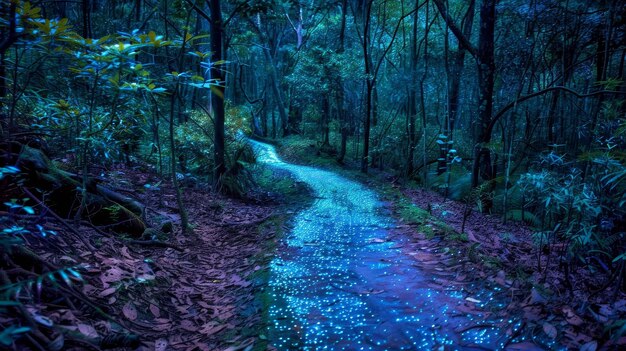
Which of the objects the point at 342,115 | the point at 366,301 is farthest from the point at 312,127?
the point at 366,301

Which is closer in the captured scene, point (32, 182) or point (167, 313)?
point (167, 313)

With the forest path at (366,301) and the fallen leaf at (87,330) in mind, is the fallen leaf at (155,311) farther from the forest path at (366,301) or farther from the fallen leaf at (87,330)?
the forest path at (366,301)

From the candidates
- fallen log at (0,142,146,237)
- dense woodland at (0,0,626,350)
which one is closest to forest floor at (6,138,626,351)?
dense woodland at (0,0,626,350)

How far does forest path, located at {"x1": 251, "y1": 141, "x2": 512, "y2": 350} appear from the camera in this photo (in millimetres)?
2811

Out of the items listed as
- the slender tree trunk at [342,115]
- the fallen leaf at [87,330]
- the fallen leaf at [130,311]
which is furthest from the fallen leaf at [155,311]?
the slender tree trunk at [342,115]

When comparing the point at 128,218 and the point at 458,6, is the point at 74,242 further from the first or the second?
the point at 458,6

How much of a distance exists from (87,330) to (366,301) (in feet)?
7.32

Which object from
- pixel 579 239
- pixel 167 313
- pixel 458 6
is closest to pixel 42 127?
pixel 167 313

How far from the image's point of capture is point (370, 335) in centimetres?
288

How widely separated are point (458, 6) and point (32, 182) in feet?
49.9

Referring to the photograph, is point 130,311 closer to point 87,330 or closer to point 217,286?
point 87,330

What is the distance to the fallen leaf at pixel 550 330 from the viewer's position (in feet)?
8.52

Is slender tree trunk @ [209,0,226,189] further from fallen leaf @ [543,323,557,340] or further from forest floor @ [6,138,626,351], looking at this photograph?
fallen leaf @ [543,323,557,340]

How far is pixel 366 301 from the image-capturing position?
135 inches
